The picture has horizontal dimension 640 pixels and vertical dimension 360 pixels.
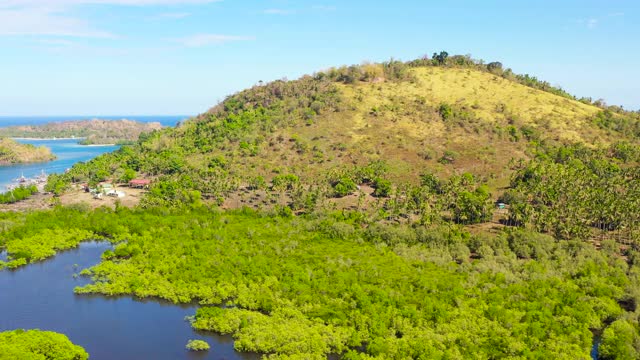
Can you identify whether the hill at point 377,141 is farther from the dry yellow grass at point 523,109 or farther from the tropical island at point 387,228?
the tropical island at point 387,228

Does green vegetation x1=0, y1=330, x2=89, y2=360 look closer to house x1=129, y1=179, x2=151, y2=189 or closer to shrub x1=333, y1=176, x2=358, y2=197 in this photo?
shrub x1=333, y1=176, x2=358, y2=197

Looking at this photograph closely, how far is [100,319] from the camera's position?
72.3 meters

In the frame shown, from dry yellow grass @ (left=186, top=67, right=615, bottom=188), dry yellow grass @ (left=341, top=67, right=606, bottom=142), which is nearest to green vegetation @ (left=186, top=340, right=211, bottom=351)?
dry yellow grass @ (left=186, top=67, right=615, bottom=188)

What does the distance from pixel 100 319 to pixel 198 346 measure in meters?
18.2

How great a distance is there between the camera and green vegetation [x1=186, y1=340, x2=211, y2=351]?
63906 millimetres

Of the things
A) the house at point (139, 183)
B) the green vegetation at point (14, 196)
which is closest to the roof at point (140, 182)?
the house at point (139, 183)

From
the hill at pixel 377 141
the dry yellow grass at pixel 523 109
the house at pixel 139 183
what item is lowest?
the house at pixel 139 183

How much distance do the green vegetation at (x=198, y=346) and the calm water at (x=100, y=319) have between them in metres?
0.77

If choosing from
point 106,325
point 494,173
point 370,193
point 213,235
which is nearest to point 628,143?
point 494,173

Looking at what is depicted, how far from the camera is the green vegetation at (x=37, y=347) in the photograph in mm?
57781

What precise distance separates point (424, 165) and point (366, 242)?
62.9 metres

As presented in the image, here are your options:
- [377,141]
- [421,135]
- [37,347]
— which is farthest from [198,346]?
[421,135]

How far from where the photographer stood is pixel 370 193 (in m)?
140

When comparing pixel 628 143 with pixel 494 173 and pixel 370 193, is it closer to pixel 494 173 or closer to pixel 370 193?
pixel 494 173
